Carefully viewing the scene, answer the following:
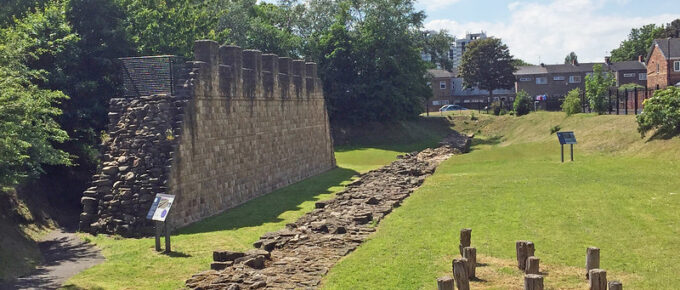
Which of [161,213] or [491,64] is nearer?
[161,213]

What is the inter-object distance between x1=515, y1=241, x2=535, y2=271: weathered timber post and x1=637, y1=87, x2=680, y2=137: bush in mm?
20008

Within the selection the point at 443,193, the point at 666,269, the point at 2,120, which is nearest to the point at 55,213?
the point at 2,120

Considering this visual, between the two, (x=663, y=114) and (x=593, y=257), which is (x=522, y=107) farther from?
(x=593, y=257)

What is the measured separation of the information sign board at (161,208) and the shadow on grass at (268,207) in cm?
290

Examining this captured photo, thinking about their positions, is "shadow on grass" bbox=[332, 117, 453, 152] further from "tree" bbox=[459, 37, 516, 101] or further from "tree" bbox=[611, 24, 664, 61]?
"tree" bbox=[611, 24, 664, 61]

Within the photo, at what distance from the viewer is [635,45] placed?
102938 millimetres

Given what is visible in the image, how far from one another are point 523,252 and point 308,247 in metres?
5.17

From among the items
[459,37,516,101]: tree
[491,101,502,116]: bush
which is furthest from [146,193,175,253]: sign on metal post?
[459,37,516,101]: tree

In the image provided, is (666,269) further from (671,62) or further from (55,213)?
(671,62)

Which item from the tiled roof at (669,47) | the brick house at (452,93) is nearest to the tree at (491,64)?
the brick house at (452,93)

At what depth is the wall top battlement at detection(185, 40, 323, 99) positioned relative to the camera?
23438mm

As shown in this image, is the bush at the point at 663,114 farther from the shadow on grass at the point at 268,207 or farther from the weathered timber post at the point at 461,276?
the weathered timber post at the point at 461,276

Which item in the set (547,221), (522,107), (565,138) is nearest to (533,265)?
(547,221)

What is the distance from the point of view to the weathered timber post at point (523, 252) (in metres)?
13.2
